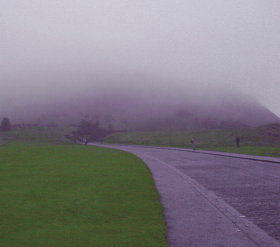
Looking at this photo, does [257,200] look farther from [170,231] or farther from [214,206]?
[170,231]

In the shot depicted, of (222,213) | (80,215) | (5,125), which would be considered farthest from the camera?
(5,125)

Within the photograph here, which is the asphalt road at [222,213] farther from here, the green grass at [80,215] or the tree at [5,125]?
the tree at [5,125]

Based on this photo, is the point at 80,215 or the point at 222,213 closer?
the point at 80,215

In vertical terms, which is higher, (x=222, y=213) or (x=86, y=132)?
(x=86, y=132)

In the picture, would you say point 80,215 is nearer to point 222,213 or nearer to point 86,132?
point 222,213

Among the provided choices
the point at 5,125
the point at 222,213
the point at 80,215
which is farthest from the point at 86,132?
the point at 222,213

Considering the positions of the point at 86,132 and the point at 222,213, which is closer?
the point at 222,213

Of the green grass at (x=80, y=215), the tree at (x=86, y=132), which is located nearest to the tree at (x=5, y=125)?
the tree at (x=86, y=132)

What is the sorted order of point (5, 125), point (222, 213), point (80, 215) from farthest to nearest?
1. point (5, 125)
2. point (222, 213)
3. point (80, 215)

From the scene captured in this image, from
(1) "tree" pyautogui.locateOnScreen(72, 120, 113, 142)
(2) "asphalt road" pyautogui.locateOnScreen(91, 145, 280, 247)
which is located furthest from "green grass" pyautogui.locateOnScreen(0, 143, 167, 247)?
(1) "tree" pyautogui.locateOnScreen(72, 120, 113, 142)

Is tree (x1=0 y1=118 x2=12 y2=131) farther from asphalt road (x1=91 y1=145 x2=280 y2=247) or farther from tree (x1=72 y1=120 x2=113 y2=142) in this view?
asphalt road (x1=91 y1=145 x2=280 y2=247)

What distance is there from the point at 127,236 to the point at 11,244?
2.14m

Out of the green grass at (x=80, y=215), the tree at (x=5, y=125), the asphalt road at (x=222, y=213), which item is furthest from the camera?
the tree at (x=5, y=125)

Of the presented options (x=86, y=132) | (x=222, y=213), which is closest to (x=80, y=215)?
(x=222, y=213)
